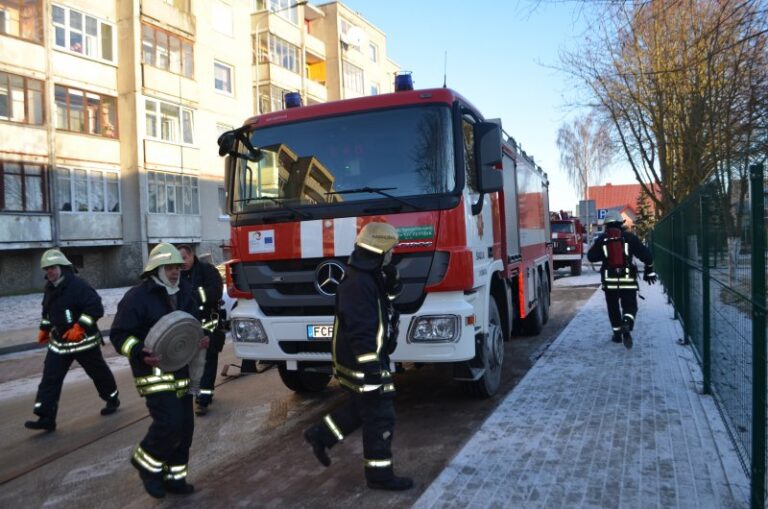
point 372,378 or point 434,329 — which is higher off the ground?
point 434,329

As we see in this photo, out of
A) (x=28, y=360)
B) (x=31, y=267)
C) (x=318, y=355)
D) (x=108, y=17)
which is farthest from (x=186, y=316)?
(x=108, y=17)

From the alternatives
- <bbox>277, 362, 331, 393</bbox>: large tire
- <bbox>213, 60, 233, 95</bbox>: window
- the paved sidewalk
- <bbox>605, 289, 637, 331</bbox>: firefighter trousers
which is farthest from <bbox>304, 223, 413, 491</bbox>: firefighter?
<bbox>213, 60, 233, 95</bbox>: window

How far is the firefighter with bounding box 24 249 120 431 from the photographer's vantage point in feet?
19.4

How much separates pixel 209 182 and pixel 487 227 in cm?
2482

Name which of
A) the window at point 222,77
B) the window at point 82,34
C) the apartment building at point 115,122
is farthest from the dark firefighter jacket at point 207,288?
the window at point 222,77

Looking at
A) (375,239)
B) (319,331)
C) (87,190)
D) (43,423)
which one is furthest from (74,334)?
(87,190)

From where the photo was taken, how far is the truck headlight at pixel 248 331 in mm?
5641

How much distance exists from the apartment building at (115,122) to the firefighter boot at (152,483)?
1998 centimetres

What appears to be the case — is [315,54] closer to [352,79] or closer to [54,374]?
[352,79]

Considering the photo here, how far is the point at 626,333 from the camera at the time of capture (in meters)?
8.45

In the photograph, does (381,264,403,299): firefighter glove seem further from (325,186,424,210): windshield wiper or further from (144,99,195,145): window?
(144,99,195,145): window

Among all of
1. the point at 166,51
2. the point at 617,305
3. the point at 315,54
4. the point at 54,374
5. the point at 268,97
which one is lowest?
the point at 54,374

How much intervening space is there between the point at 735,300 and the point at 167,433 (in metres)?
3.93

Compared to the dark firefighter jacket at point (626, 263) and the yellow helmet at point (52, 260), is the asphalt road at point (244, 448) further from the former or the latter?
the dark firefighter jacket at point (626, 263)
